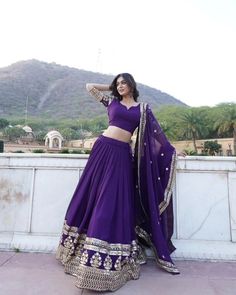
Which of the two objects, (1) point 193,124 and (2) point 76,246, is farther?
(1) point 193,124

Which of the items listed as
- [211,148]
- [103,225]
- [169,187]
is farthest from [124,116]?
[211,148]

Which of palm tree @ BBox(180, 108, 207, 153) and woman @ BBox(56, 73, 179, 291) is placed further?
palm tree @ BBox(180, 108, 207, 153)

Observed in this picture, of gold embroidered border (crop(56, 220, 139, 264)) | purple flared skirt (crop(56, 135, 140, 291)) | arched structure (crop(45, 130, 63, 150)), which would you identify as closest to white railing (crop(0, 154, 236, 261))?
gold embroidered border (crop(56, 220, 139, 264))

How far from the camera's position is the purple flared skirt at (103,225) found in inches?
86.4

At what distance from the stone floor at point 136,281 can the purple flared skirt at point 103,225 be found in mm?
99

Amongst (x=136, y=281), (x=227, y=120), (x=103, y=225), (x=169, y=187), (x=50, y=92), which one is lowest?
(x=136, y=281)

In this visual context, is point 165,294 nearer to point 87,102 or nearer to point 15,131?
point 15,131

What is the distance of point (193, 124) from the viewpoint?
102 ft

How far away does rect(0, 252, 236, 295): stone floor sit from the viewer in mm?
2120

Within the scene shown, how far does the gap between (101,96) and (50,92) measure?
7890 cm

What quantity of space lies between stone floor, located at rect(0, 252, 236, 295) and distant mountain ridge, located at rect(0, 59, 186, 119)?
2281 inches

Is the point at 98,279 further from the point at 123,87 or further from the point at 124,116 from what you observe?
the point at 123,87

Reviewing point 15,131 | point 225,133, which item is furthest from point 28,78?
point 225,133

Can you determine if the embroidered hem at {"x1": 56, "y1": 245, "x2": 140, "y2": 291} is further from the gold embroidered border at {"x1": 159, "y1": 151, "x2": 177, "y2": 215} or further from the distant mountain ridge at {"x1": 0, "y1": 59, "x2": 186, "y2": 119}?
the distant mountain ridge at {"x1": 0, "y1": 59, "x2": 186, "y2": 119}
